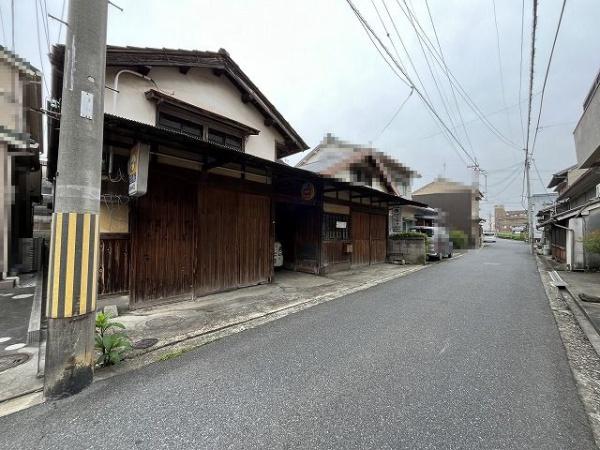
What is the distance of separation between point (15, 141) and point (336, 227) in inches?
419

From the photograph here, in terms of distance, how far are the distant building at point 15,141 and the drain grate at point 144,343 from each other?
20.5ft

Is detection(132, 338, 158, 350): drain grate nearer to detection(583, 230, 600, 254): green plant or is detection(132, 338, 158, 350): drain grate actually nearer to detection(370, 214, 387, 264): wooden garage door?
detection(370, 214, 387, 264): wooden garage door

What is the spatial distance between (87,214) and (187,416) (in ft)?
7.72

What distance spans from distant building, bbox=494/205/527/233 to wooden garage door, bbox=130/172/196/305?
9750 cm

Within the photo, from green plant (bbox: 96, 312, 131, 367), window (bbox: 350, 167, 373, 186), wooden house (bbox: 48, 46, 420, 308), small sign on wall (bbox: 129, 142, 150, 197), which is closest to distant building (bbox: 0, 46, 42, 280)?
wooden house (bbox: 48, 46, 420, 308)

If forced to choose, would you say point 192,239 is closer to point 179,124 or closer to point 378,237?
point 179,124

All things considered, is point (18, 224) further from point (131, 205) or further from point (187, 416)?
point (187, 416)

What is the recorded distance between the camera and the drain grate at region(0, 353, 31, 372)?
3595mm

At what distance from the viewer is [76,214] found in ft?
10.1

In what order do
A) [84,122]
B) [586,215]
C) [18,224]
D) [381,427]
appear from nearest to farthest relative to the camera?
[381,427] < [84,122] < [18,224] < [586,215]

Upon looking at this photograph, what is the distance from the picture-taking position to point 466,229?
112 ft

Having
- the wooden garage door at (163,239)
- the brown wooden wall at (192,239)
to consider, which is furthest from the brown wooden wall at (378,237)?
the wooden garage door at (163,239)

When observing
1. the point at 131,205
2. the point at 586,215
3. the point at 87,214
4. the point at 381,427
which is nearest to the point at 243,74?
the point at 131,205

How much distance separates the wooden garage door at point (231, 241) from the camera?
7285mm
